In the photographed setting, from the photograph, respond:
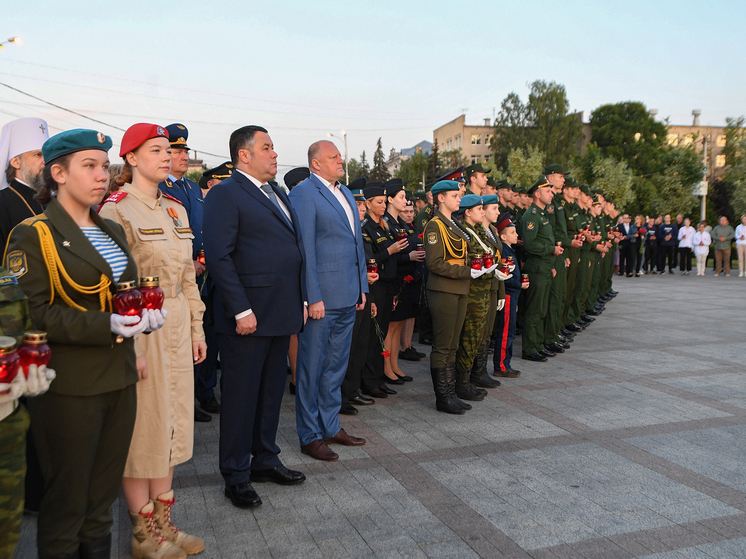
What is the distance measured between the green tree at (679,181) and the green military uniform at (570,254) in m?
25.3

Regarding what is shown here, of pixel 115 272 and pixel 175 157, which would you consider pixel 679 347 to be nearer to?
pixel 175 157

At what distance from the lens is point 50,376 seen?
2141 millimetres

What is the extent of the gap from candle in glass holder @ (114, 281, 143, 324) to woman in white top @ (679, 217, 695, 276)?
24358mm

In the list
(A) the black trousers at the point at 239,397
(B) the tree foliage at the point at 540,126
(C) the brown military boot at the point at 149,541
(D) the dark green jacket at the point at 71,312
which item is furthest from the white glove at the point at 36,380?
(B) the tree foliage at the point at 540,126

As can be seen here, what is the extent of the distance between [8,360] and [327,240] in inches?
118

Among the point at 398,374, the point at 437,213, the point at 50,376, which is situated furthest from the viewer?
the point at 398,374

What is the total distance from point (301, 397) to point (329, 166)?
5.86 ft

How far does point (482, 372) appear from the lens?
22.5 feet

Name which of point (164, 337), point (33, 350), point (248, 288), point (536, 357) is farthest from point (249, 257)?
point (536, 357)

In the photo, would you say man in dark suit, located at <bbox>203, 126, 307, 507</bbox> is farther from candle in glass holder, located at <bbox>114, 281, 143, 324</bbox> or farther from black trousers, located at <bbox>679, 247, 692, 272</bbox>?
black trousers, located at <bbox>679, 247, 692, 272</bbox>

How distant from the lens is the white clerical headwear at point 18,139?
3.94 meters

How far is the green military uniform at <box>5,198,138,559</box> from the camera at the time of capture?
2439 mm

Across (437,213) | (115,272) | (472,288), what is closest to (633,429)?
(472,288)

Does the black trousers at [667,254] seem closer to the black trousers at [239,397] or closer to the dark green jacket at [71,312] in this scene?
the black trousers at [239,397]
